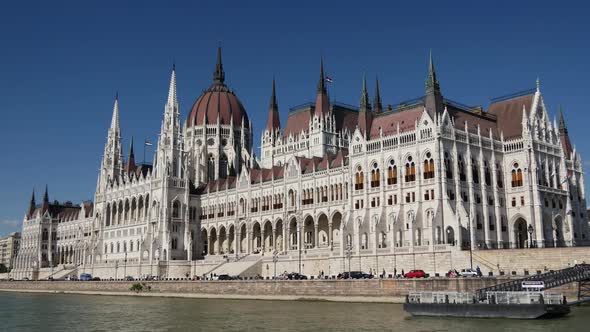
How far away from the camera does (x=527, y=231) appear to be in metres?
84.3

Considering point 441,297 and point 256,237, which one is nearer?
point 441,297

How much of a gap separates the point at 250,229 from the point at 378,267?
33776mm

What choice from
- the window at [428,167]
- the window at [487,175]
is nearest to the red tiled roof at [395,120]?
the window at [428,167]

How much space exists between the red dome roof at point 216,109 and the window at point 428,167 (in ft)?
225

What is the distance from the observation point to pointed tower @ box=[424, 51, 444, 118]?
85438 mm

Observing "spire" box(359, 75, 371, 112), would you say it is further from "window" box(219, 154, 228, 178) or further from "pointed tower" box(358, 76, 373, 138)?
"window" box(219, 154, 228, 178)

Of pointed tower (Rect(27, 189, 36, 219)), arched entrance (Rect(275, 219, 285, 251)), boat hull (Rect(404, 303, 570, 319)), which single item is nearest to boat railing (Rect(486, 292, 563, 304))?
boat hull (Rect(404, 303, 570, 319))

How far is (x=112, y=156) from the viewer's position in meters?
150

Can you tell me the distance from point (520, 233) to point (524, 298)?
1602 inches

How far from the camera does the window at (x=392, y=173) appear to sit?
277 ft

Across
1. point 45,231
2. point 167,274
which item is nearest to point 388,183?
point 167,274

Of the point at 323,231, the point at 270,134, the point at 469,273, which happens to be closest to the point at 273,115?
the point at 270,134

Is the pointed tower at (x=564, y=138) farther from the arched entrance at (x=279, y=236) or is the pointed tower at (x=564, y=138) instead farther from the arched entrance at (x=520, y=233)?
the arched entrance at (x=279, y=236)

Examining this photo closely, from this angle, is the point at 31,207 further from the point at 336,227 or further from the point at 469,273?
the point at 469,273
